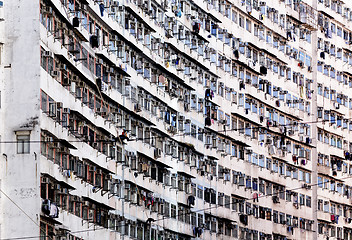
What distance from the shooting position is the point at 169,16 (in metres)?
47.0

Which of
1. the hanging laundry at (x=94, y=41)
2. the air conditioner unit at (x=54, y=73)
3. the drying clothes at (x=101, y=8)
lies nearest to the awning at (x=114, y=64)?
the hanging laundry at (x=94, y=41)

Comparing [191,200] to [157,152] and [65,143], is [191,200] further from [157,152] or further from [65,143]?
[65,143]

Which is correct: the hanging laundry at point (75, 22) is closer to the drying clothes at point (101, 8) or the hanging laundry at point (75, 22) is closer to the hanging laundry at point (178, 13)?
the drying clothes at point (101, 8)

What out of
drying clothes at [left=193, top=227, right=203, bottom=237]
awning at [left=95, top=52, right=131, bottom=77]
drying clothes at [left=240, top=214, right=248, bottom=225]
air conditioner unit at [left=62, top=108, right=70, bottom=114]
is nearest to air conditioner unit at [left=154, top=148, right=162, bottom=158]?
awning at [left=95, top=52, right=131, bottom=77]

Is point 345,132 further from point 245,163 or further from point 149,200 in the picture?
point 149,200

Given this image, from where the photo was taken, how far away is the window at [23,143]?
34.2 m

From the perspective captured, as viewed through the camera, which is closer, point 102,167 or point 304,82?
point 102,167

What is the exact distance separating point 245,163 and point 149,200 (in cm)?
1175

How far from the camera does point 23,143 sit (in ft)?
112

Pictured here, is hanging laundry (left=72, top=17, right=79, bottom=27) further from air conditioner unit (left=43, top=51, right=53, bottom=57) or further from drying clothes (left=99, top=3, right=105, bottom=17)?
drying clothes (left=99, top=3, right=105, bottom=17)

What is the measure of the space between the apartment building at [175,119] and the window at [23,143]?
0.03 m

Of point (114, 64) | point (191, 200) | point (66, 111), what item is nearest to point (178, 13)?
point (114, 64)

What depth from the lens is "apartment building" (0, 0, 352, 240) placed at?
34594 millimetres

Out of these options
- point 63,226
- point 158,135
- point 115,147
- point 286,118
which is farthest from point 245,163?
point 63,226
